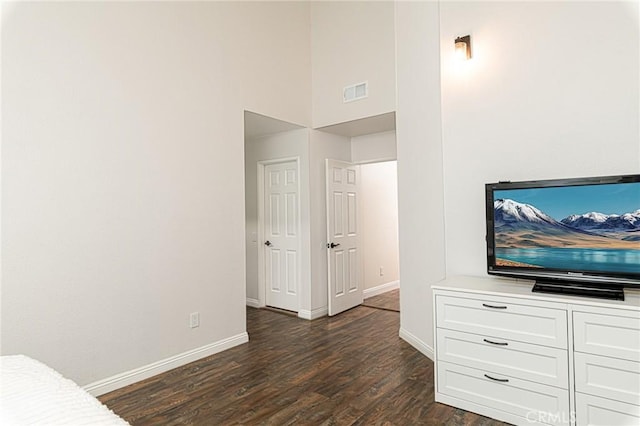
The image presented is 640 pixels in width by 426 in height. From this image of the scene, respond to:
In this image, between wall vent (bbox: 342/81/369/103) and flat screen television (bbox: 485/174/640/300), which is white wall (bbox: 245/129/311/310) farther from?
flat screen television (bbox: 485/174/640/300)

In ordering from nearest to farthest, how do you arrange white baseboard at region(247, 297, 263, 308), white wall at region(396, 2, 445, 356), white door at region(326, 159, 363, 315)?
1. white wall at region(396, 2, 445, 356)
2. white door at region(326, 159, 363, 315)
3. white baseboard at region(247, 297, 263, 308)

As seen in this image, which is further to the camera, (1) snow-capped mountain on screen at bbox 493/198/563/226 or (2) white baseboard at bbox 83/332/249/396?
(2) white baseboard at bbox 83/332/249/396

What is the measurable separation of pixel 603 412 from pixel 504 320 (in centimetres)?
61

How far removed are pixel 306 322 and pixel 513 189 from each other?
2819 millimetres

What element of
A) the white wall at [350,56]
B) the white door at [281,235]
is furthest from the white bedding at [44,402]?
the white wall at [350,56]

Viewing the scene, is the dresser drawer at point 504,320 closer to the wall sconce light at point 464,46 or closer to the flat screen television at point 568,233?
the flat screen television at point 568,233

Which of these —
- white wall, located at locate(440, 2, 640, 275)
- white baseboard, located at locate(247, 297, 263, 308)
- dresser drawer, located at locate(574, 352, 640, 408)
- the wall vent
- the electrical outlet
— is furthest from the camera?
white baseboard, located at locate(247, 297, 263, 308)

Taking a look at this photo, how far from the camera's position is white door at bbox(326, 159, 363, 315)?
468 cm

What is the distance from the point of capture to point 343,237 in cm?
490

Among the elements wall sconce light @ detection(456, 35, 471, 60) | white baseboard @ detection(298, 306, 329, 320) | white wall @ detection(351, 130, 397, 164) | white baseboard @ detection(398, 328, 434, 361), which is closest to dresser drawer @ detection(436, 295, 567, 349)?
white baseboard @ detection(398, 328, 434, 361)

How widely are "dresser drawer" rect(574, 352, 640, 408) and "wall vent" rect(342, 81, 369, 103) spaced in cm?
315

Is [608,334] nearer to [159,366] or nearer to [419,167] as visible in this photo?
[419,167]

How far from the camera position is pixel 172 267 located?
3.13 metres

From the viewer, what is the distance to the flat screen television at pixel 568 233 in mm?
2078
